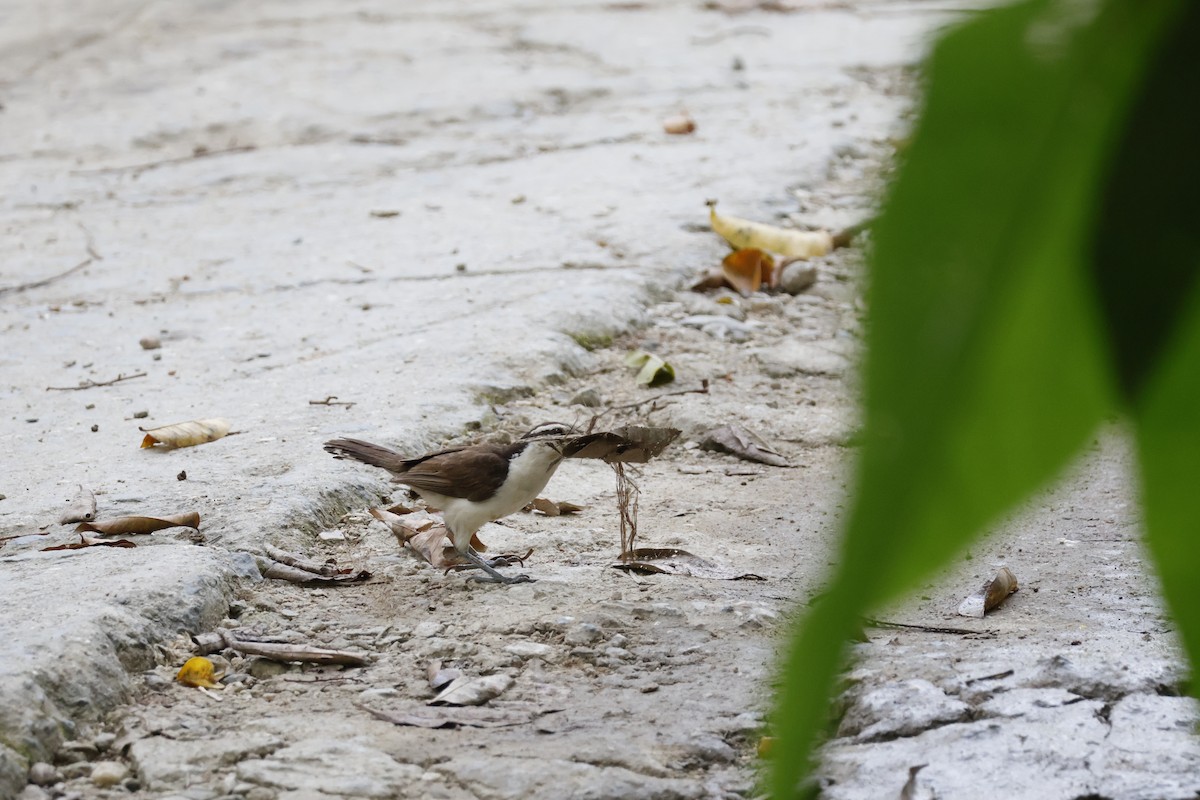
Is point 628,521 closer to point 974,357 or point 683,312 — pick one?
point 683,312

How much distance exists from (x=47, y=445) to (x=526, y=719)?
1266 mm

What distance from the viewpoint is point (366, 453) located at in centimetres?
194

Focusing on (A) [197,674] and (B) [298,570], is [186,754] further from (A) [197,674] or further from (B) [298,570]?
(B) [298,570]

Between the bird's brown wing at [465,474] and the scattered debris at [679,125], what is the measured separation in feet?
9.07

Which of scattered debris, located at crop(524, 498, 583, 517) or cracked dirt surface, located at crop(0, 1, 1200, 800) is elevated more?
cracked dirt surface, located at crop(0, 1, 1200, 800)

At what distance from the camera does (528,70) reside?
5309 millimetres

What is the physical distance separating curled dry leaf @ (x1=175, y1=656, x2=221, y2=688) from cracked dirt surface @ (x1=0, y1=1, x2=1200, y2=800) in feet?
0.10

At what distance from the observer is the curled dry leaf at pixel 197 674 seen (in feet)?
4.86

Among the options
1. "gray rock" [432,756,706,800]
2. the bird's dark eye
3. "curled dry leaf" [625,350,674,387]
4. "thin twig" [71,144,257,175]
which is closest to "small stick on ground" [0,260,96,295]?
"thin twig" [71,144,257,175]

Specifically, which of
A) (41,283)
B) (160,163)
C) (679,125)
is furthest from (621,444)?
(160,163)

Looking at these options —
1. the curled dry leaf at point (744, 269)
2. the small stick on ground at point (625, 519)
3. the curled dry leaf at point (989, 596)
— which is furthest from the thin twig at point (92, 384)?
the curled dry leaf at point (989, 596)

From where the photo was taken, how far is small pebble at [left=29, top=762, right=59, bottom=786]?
1.25m

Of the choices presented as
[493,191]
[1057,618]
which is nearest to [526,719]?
[1057,618]

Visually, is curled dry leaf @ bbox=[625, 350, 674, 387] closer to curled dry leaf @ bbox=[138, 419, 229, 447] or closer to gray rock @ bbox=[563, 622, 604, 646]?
curled dry leaf @ bbox=[138, 419, 229, 447]
